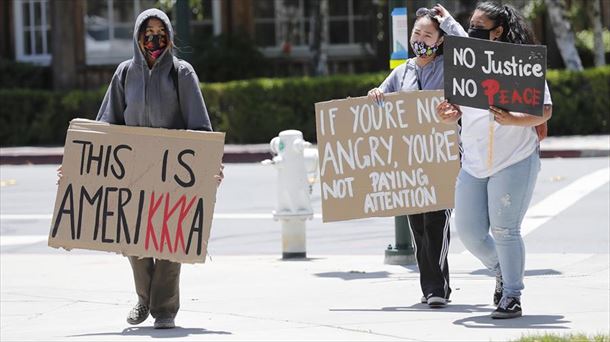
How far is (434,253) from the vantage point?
838 centimetres

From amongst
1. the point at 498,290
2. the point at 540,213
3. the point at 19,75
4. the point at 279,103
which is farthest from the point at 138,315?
the point at 19,75

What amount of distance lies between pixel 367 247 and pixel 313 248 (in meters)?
0.48

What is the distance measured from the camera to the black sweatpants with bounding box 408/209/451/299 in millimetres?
8367

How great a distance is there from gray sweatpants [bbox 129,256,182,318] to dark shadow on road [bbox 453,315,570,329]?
158cm

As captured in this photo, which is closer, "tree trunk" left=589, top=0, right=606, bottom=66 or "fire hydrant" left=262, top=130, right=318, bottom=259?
"fire hydrant" left=262, top=130, right=318, bottom=259

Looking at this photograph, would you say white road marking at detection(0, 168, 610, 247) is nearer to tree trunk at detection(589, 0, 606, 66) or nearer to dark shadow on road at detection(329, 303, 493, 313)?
dark shadow on road at detection(329, 303, 493, 313)

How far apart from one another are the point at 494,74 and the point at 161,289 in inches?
86.5

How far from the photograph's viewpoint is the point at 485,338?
23.6 ft

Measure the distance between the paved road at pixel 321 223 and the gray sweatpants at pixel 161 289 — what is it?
13.5 feet

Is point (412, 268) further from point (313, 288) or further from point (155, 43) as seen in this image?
point (155, 43)

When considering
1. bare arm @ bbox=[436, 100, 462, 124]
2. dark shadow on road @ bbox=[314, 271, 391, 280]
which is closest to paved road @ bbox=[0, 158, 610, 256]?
dark shadow on road @ bbox=[314, 271, 391, 280]

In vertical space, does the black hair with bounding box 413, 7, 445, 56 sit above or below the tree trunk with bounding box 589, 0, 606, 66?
above

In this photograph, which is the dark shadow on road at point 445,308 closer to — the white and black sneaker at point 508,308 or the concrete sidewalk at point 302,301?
the concrete sidewalk at point 302,301

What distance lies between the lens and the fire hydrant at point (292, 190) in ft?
36.4
